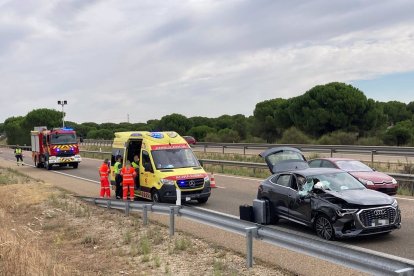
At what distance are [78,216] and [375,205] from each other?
8445mm

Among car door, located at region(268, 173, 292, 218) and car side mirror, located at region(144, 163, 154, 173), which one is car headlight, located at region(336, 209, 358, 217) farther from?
car side mirror, located at region(144, 163, 154, 173)

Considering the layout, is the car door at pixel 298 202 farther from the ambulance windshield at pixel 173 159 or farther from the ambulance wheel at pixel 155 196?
the ambulance windshield at pixel 173 159

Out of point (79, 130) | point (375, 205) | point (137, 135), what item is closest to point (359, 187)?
point (375, 205)

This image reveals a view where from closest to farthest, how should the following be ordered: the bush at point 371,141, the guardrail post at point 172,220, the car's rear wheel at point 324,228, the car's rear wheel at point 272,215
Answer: the car's rear wheel at point 324,228 < the guardrail post at point 172,220 < the car's rear wheel at point 272,215 < the bush at point 371,141

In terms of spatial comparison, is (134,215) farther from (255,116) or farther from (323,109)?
(255,116)

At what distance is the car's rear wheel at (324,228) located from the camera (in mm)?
9625

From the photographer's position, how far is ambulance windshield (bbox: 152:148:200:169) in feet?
50.4

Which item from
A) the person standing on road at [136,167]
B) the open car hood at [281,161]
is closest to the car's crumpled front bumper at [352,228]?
the open car hood at [281,161]

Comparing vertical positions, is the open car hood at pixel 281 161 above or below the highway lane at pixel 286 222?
above

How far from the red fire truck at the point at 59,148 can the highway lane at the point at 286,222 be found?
750 centimetres

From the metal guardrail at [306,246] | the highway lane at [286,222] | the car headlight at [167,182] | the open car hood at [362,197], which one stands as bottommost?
the highway lane at [286,222]

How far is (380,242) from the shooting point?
956cm

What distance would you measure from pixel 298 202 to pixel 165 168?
5508 mm

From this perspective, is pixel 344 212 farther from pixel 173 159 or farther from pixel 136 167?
pixel 136 167
